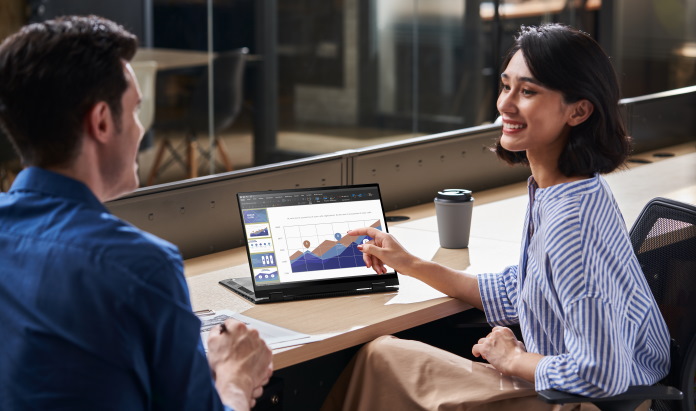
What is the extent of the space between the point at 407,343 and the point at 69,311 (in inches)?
36.7

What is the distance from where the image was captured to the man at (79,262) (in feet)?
4.12

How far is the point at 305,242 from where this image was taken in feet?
7.47

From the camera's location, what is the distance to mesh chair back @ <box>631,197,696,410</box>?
2.09 metres

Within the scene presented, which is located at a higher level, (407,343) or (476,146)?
(476,146)

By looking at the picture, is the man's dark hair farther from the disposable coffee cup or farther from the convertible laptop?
the disposable coffee cup

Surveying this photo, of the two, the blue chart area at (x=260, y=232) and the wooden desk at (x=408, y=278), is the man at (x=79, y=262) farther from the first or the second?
the blue chart area at (x=260, y=232)

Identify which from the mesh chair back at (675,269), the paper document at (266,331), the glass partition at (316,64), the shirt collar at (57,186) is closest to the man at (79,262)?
the shirt collar at (57,186)

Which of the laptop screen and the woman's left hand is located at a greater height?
the laptop screen

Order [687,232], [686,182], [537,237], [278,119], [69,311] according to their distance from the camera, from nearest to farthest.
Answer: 1. [69,311]
2. [537,237]
3. [687,232]
4. [686,182]
5. [278,119]

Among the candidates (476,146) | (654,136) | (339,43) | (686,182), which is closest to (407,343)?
(476,146)

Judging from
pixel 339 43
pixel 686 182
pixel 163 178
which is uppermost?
pixel 339 43

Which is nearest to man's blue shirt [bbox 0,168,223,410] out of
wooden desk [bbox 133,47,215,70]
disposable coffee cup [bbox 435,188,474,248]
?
disposable coffee cup [bbox 435,188,474,248]

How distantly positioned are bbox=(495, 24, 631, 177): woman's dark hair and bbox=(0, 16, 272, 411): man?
37.6 inches

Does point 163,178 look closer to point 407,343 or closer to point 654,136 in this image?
point 654,136
